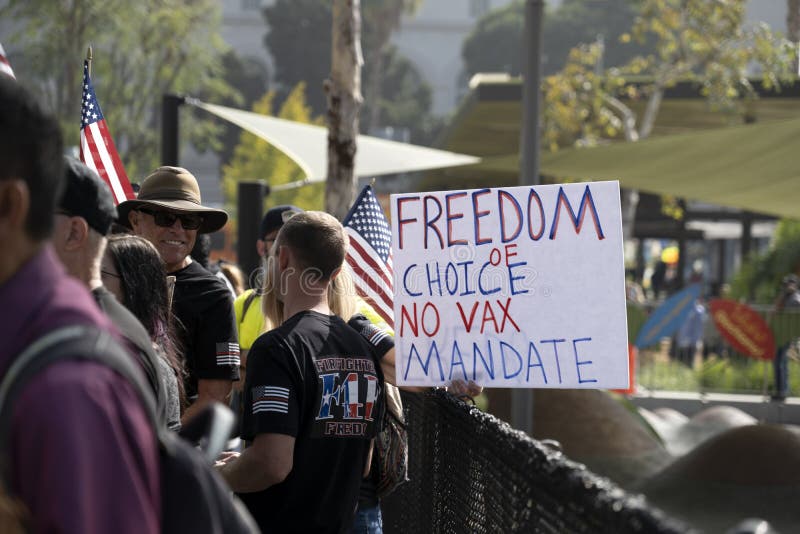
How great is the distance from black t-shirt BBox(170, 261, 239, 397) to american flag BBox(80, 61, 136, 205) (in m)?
1.97

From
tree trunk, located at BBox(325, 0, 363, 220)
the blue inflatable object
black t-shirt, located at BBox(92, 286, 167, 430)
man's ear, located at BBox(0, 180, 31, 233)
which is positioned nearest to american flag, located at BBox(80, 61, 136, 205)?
black t-shirt, located at BBox(92, 286, 167, 430)

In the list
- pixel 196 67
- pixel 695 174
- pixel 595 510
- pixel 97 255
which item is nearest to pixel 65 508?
pixel 97 255

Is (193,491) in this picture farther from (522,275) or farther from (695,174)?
(695,174)

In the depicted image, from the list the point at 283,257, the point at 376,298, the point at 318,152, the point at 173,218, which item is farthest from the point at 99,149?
the point at 318,152

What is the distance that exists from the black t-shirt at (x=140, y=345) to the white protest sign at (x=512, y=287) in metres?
1.71

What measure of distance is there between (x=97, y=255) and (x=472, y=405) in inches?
69.9

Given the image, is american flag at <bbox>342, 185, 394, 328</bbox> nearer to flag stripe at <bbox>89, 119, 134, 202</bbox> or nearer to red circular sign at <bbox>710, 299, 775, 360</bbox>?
flag stripe at <bbox>89, 119, 134, 202</bbox>

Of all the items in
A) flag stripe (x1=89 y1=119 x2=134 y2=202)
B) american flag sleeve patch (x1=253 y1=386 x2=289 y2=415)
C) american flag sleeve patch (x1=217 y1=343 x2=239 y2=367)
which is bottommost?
american flag sleeve patch (x1=253 y1=386 x2=289 y2=415)

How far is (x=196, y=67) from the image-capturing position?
39.2 metres

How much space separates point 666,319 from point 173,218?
12.8 metres

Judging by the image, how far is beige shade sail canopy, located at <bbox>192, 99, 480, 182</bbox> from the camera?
1360 centimetres

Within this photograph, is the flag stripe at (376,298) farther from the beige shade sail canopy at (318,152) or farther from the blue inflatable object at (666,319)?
the blue inflatable object at (666,319)

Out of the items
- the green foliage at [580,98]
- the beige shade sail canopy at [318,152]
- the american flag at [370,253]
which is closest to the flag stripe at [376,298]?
the american flag at [370,253]

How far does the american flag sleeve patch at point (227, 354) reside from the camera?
14.7ft
